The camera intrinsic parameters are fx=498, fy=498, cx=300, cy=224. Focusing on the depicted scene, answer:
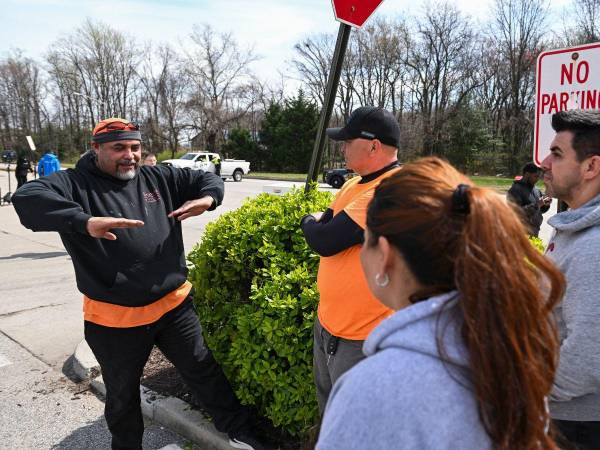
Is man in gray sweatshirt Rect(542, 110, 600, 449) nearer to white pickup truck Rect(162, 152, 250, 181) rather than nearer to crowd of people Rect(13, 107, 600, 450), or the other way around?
crowd of people Rect(13, 107, 600, 450)

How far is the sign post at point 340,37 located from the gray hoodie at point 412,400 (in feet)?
7.36

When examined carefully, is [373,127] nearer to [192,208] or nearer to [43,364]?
[192,208]

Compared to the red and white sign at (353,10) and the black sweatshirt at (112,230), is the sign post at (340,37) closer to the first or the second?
the red and white sign at (353,10)

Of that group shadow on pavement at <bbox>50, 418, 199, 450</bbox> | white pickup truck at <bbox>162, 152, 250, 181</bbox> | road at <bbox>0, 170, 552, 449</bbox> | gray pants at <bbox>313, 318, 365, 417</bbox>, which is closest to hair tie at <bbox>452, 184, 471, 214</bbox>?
gray pants at <bbox>313, 318, 365, 417</bbox>

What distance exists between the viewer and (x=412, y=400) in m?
0.91

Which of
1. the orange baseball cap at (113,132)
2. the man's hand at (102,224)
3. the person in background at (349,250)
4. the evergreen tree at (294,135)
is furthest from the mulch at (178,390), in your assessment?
the evergreen tree at (294,135)

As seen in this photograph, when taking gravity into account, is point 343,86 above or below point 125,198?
above

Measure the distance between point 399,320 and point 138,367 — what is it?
2284 millimetres

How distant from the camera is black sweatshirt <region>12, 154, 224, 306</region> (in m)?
2.53

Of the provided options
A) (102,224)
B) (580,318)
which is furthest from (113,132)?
(580,318)

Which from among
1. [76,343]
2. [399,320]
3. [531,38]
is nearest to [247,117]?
[531,38]

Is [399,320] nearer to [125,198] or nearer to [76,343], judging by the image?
[125,198]

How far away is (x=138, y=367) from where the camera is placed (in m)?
2.88

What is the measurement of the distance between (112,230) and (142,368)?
85 cm
